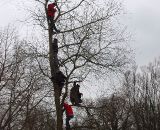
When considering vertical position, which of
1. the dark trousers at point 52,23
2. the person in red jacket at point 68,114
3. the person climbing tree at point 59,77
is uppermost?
the dark trousers at point 52,23

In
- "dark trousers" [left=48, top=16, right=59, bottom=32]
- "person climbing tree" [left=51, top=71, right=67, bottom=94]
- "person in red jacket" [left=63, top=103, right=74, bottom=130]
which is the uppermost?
"dark trousers" [left=48, top=16, right=59, bottom=32]

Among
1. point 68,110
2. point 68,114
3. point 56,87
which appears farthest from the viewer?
point 56,87

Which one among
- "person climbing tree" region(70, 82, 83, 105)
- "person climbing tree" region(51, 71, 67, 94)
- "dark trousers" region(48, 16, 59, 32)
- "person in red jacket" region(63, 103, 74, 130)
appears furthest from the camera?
"dark trousers" region(48, 16, 59, 32)

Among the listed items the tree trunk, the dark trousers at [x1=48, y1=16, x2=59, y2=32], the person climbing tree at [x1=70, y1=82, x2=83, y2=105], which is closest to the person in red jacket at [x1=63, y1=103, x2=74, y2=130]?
the person climbing tree at [x1=70, y1=82, x2=83, y2=105]

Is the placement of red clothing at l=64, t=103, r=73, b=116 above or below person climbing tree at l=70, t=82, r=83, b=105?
below

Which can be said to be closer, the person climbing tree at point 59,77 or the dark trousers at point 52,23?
the person climbing tree at point 59,77

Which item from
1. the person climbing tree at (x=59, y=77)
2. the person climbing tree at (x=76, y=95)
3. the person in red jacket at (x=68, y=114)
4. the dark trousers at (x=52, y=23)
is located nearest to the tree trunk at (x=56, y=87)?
the dark trousers at (x=52, y=23)

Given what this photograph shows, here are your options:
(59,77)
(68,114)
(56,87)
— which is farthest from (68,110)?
(59,77)

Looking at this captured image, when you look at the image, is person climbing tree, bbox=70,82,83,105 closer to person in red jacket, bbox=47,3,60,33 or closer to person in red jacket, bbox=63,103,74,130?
person in red jacket, bbox=63,103,74,130

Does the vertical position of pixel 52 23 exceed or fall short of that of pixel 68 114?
it exceeds it

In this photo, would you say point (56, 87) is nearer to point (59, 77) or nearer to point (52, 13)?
point (59, 77)

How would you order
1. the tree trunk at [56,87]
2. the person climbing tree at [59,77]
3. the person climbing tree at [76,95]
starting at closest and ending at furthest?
the person climbing tree at [76,95] < the person climbing tree at [59,77] < the tree trunk at [56,87]

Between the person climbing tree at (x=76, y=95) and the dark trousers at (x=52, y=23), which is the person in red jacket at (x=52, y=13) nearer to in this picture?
the dark trousers at (x=52, y=23)

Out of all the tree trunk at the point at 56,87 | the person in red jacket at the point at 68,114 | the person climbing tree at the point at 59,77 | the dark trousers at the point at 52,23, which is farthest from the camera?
the tree trunk at the point at 56,87
